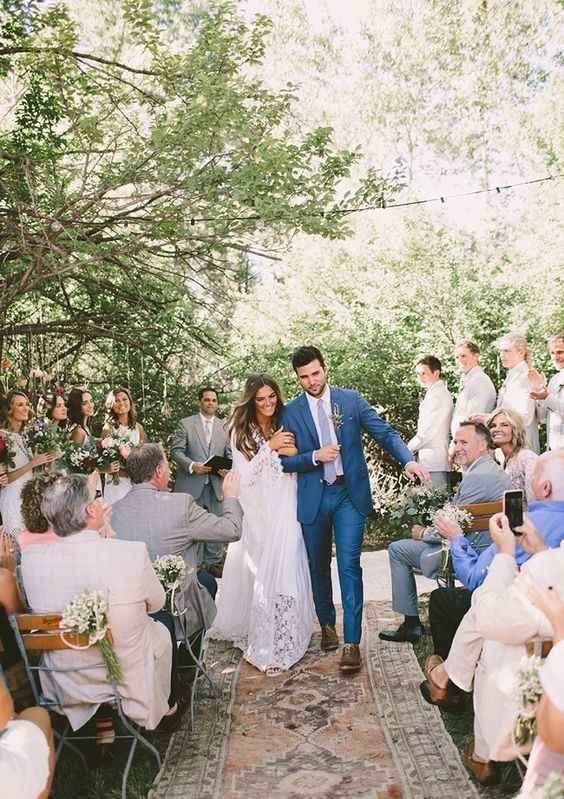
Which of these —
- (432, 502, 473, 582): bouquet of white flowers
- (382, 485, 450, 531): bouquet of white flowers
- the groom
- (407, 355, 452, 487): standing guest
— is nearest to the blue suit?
the groom

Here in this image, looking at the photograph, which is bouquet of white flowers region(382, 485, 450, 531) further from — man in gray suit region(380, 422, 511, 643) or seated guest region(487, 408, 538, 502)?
seated guest region(487, 408, 538, 502)

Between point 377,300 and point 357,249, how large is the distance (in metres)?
3.61

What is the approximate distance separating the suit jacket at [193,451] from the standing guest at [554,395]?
3.03m

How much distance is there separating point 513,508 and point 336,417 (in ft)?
7.27

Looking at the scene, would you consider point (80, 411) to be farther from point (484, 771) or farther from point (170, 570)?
point (484, 771)

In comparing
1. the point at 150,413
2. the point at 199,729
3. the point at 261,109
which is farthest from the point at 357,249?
the point at 199,729

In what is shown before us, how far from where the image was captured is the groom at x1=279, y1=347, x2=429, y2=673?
18.1 feet

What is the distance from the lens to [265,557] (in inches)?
229

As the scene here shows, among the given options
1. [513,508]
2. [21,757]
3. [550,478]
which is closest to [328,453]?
[550,478]

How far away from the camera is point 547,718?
224 cm

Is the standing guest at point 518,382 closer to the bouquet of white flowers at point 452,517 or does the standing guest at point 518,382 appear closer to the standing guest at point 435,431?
the standing guest at point 435,431

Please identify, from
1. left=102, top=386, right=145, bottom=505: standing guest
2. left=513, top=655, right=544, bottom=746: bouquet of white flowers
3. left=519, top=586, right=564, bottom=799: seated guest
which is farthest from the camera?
left=102, top=386, right=145, bottom=505: standing guest

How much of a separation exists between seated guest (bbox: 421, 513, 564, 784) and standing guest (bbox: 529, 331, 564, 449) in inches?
152

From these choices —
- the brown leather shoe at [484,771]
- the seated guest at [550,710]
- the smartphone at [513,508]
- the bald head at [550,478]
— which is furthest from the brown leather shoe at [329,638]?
the seated guest at [550,710]
